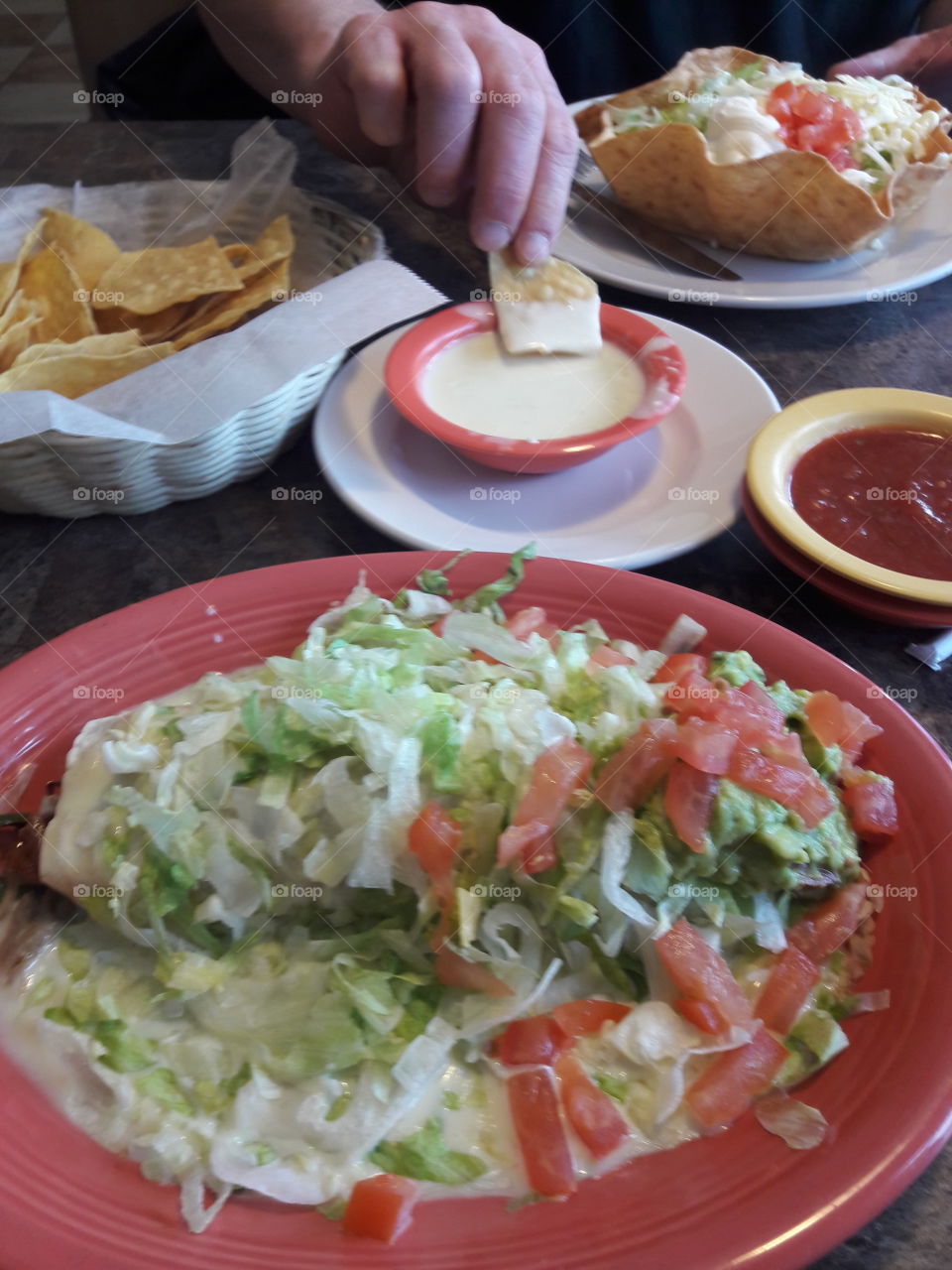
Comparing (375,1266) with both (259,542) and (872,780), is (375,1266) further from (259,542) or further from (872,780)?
(259,542)

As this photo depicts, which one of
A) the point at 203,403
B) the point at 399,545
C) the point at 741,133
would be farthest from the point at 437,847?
the point at 741,133

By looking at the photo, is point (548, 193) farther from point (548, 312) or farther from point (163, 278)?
point (163, 278)

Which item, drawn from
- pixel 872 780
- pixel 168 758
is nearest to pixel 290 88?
pixel 168 758

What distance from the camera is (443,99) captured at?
1.94 meters

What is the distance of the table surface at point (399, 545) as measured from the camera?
1.43 metres

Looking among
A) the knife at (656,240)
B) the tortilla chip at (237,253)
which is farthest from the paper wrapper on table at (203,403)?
the knife at (656,240)

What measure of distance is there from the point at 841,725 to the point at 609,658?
0.96 ft

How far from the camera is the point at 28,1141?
0.89 metres

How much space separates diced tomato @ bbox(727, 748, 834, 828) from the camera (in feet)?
3.38

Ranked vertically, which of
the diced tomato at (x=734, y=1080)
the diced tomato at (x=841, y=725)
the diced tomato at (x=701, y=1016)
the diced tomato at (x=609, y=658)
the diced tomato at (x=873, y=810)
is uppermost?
the diced tomato at (x=841, y=725)

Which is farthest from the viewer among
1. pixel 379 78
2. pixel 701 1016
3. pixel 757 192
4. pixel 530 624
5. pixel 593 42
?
pixel 593 42

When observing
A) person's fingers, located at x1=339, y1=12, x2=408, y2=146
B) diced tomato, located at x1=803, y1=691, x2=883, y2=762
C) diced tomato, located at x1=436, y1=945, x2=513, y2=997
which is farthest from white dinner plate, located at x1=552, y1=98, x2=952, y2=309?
diced tomato, located at x1=436, y1=945, x2=513, y2=997

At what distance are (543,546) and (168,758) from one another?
74 centimetres

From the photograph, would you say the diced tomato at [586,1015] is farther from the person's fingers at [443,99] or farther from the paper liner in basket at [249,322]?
the person's fingers at [443,99]
